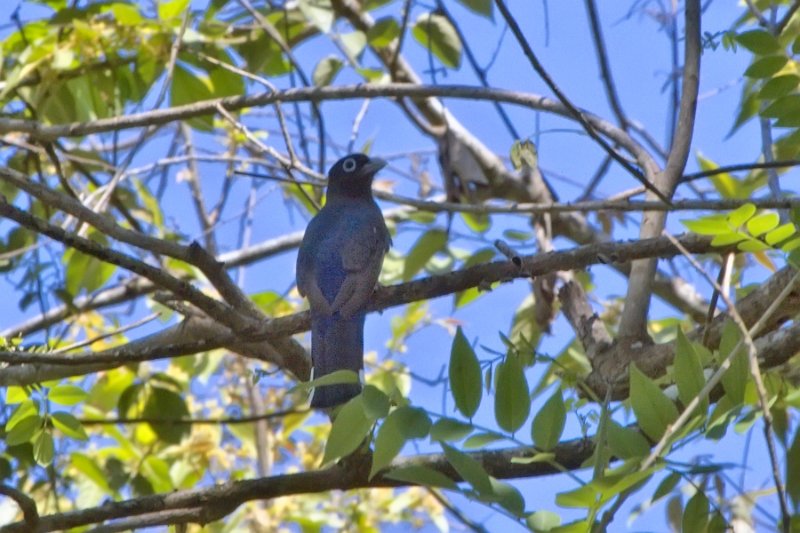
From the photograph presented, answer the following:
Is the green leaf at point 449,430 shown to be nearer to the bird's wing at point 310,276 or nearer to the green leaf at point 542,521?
the green leaf at point 542,521

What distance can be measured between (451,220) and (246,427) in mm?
2220

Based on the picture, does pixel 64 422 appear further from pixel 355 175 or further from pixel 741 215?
pixel 355 175

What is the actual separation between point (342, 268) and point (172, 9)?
1569 mm

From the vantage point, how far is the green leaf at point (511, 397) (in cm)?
219

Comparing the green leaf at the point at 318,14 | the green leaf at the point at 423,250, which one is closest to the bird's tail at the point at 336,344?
the green leaf at the point at 423,250

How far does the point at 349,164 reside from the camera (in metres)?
6.12

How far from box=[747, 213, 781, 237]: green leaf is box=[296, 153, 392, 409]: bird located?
1.46m

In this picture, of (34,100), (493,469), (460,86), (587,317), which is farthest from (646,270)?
(34,100)

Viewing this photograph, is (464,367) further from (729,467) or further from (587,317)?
(587,317)

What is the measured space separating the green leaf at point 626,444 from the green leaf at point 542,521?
0.56ft

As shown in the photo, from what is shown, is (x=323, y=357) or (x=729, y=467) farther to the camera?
(x=323, y=357)

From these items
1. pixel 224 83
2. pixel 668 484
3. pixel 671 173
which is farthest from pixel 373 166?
pixel 668 484

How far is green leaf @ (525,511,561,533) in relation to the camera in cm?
193

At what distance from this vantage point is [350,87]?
4734 millimetres
